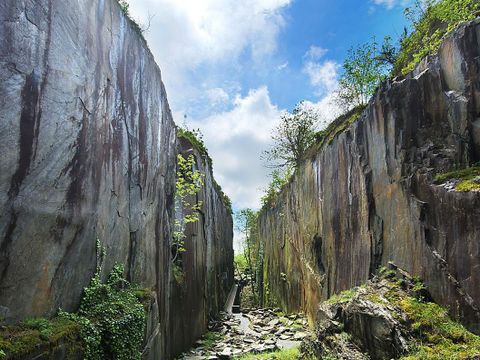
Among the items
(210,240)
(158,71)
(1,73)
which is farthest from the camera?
(210,240)

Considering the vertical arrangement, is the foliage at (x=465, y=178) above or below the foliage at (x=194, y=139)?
below

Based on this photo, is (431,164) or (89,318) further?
(431,164)

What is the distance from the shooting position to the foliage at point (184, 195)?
42.9 ft

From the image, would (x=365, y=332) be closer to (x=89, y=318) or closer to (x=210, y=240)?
(x=89, y=318)

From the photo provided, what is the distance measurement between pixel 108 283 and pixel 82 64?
3.71 m

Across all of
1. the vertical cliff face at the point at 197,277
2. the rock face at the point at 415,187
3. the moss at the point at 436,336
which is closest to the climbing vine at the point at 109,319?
the moss at the point at 436,336

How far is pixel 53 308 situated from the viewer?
17.0ft

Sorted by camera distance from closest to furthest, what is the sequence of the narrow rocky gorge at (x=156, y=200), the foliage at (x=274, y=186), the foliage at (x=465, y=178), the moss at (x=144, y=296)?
the narrow rocky gorge at (x=156, y=200) < the foliage at (x=465, y=178) < the moss at (x=144, y=296) < the foliage at (x=274, y=186)

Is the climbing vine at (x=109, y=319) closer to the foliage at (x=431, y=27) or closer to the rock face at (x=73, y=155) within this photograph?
the rock face at (x=73, y=155)

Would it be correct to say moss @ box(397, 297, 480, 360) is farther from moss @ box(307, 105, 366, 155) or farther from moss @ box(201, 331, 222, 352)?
moss @ box(201, 331, 222, 352)

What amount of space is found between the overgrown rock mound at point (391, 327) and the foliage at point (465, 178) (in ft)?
6.11

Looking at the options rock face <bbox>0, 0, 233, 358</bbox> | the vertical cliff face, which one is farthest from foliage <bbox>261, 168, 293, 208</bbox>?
rock face <bbox>0, 0, 233, 358</bbox>

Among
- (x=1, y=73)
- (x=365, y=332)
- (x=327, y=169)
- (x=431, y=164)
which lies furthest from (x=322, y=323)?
(x=1, y=73)

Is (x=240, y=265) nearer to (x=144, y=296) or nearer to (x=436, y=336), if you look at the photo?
(x=144, y=296)
